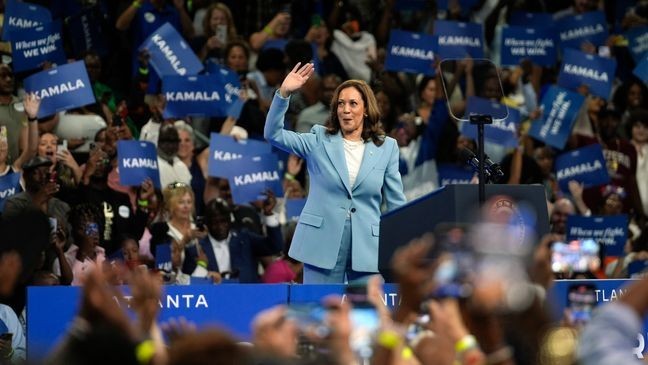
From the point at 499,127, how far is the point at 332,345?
7.90m

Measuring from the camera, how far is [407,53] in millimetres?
12320

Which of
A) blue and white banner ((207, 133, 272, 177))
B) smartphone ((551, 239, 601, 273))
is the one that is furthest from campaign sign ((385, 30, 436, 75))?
smartphone ((551, 239, 601, 273))

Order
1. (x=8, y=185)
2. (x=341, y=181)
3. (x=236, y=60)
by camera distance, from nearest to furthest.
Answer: (x=341, y=181) < (x=8, y=185) < (x=236, y=60)

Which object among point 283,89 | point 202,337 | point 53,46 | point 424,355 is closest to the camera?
point 202,337

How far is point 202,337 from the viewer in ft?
11.8

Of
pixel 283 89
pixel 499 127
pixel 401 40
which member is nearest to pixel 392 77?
pixel 401 40

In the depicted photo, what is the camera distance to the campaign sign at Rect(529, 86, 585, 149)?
12.3 meters

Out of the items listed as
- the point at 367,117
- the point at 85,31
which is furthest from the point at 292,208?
the point at 367,117

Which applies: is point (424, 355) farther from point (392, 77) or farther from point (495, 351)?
point (392, 77)

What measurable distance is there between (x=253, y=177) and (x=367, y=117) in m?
2.96

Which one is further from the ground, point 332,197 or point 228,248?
point 332,197

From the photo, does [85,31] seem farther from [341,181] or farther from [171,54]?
[341,181]

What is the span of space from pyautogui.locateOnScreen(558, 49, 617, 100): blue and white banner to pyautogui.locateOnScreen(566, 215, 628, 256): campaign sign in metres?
2.06

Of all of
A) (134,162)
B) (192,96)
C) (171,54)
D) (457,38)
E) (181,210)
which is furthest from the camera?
(457,38)
